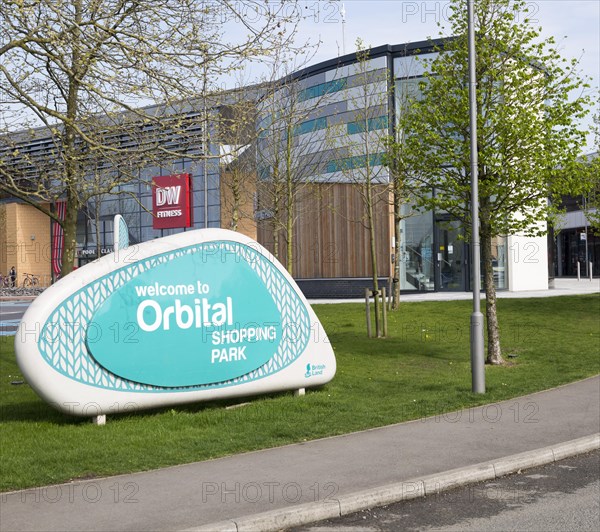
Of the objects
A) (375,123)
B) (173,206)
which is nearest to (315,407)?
(375,123)

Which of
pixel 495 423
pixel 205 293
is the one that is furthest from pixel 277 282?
pixel 495 423

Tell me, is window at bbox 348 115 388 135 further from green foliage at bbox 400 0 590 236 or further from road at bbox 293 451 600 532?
road at bbox 293 451 600 532

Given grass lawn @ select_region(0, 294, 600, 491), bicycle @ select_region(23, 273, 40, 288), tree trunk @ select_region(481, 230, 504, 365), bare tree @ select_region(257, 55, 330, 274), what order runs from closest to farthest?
grass lawn @ select_region(0, 294, 600, 491)
tree trunk @ select_region(481, 230, 504, 365)
bare tree @ select_region(257, 55, 330, 274)
bicycle @ select_region(23, 273, 40, 288)

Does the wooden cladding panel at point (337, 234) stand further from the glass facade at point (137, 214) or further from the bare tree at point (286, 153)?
the glass facade at point (137, 214)

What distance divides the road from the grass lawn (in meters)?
2.25

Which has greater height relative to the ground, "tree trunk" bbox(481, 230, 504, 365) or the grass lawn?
"tree trunk" bbox(481, 230, 504, 365)

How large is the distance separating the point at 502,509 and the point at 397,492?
34.4 inches

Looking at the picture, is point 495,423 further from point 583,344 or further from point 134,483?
point 583,344

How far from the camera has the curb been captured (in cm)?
563

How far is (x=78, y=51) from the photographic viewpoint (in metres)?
Result: 9.93

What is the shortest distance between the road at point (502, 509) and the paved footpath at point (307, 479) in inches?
6.1

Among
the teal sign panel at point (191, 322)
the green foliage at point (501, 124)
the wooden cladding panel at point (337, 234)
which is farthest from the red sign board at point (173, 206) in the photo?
the teal sign panel at point (191, 322)

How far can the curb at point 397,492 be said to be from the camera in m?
5.63

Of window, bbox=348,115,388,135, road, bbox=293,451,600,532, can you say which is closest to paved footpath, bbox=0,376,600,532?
road, bbox=293,451,600,532
